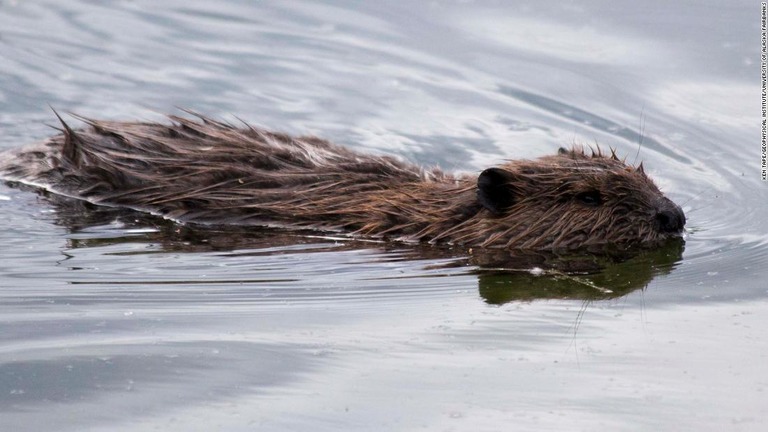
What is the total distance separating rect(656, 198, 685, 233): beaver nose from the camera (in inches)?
265

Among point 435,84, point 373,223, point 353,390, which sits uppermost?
point 435,84

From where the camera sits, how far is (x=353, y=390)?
458 centimetres

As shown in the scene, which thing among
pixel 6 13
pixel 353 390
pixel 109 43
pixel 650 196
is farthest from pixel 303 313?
pixel 6 13

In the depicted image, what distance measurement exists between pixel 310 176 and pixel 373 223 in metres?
0.47

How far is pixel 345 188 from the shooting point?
7.20 meters

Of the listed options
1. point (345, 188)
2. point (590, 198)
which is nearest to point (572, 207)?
point (590, 198)

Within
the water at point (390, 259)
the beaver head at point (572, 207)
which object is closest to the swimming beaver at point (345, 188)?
the beaver head at point (572, 207)

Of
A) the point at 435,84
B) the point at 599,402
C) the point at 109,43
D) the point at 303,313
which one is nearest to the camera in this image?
Result: the point at 599,402

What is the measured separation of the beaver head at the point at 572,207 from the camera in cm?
679

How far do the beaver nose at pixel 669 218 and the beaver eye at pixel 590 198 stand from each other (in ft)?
1.01

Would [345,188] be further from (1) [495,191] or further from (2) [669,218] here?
(2) [669,218]

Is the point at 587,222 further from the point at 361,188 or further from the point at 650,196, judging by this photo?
the point at 361,188

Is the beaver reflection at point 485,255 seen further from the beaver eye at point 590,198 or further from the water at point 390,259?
the beaver eye at point 590,198

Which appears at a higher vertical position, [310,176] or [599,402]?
[310,176]
